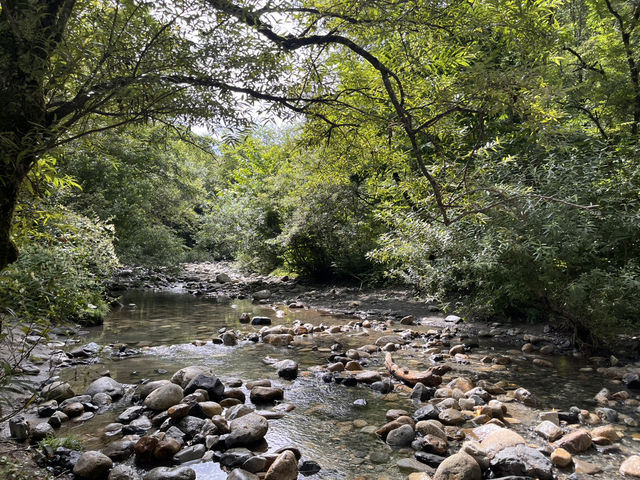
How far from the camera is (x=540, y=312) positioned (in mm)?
8383

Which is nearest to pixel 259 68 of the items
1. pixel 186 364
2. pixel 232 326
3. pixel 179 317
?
pixel 186 364

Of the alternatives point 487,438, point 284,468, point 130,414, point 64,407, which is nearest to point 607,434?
point 487,438

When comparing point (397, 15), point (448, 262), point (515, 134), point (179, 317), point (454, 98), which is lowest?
point (179, 317)

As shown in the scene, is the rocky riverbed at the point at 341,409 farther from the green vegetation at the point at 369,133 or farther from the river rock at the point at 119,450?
the green vegetation at the point at 369,133

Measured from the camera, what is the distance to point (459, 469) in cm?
325

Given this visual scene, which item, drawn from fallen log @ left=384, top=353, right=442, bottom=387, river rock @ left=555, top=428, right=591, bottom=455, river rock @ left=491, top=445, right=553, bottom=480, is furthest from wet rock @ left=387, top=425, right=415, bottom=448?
fallen log @ left=384, top=353, right=442, bottom=387

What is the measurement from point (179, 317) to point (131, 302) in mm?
3352

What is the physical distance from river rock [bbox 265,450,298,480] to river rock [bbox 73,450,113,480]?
1307 mm

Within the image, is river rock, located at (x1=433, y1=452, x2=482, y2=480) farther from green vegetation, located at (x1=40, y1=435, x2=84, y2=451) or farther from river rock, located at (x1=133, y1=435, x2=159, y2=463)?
green vegetation, located at (x1=40, y1=435, x2=84, y2=451)

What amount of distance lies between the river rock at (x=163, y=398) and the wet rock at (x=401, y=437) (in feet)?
8.04

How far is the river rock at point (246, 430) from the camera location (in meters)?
3.82

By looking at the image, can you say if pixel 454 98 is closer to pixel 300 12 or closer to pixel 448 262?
pixel 300 12

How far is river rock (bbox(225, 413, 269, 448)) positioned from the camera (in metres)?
3.82

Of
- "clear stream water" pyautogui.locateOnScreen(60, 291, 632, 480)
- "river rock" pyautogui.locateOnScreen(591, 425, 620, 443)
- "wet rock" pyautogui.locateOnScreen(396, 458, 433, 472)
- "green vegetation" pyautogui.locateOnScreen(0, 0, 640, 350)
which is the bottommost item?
"clear stream water" pyautogui.locateOnScreen(60, 291, 632, 480)
